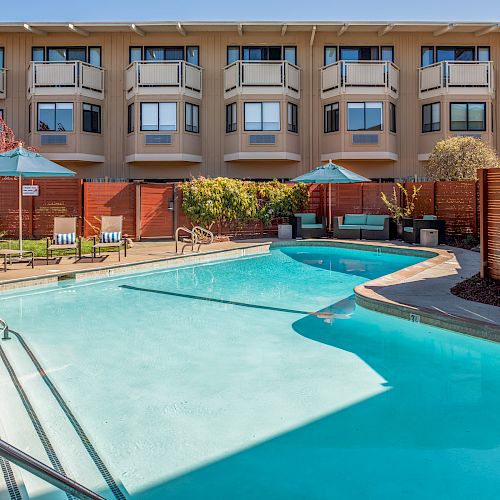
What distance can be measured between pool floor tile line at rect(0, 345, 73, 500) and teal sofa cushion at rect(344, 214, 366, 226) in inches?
594

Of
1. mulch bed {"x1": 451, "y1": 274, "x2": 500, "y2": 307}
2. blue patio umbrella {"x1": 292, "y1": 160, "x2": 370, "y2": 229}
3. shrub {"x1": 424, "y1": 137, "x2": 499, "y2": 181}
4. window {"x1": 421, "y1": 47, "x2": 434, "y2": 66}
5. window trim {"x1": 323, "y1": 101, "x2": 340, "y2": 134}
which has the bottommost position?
mulch bed {"x1": 451, "y1": 274, "x2": 500, "y2": 307}

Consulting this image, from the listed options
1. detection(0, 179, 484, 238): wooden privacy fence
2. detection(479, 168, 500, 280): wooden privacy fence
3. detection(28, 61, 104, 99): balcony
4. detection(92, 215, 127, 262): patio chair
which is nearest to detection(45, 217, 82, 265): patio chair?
detection(92, 215, 127, 262): patio chair

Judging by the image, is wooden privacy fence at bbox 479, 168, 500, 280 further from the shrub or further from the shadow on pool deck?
the shrub

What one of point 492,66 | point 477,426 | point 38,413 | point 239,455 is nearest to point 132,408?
point 38,413

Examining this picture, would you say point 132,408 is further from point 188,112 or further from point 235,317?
point 188,112

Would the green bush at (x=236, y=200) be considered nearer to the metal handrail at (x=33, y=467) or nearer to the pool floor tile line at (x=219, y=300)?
the pool floor tile line at (x=219, y=300)

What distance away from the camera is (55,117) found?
961 inches

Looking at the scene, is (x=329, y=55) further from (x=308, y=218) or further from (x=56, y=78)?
(x=56, y=78)

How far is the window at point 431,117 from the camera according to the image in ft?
81.1

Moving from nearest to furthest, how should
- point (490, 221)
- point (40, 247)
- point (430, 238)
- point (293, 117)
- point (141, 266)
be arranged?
point (490, 221)
point (141, 266)
point (40, 247)
point (430, 238)
point (293, 117)

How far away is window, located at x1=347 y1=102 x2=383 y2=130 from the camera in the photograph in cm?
2447

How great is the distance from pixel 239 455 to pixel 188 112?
22.4 m

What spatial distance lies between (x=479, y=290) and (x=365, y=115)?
1736 centimetres

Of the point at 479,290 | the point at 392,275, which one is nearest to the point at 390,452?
the point at 479,290
